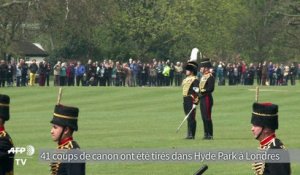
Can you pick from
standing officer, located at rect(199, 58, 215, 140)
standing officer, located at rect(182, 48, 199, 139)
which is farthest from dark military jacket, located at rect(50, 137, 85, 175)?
standing officer, located at rect(199, 58, 215, 140)

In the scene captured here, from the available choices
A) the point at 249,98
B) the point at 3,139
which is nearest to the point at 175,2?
the point at 249,98

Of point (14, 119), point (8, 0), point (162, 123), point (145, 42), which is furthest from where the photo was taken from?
point (145, 42)

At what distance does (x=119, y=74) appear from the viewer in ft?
244

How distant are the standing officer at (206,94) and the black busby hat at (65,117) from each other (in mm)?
16720

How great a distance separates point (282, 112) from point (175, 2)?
5946 cm

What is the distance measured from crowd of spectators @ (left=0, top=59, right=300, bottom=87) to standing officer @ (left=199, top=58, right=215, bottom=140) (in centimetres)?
3933

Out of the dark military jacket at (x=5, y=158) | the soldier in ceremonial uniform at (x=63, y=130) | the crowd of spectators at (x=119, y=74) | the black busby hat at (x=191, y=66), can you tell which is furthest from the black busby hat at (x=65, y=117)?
the crowd of spectators at (x=119, y=74)

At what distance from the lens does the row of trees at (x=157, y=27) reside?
85062mm

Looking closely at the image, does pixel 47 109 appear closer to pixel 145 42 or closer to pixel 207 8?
pixel 145 42

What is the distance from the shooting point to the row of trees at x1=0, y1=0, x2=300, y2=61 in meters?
85.1

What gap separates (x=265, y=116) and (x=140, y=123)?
24.1 meters

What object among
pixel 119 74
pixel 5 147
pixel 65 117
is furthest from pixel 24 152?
pixel 119 74

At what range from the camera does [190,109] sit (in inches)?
1157

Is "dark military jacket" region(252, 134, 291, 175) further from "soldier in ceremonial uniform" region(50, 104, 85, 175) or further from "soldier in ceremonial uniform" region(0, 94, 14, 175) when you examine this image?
"soldier in ceremonial uniform" region(0, 94, 14, 175)
